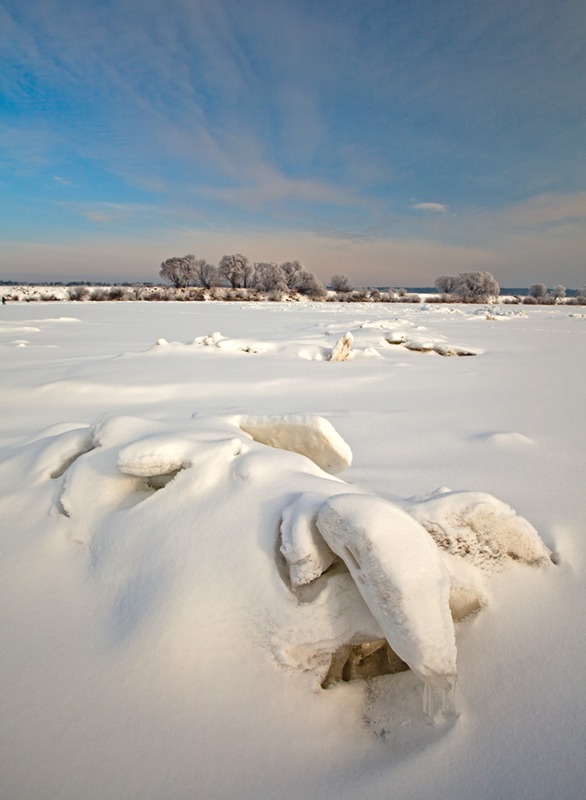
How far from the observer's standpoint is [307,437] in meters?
2.35

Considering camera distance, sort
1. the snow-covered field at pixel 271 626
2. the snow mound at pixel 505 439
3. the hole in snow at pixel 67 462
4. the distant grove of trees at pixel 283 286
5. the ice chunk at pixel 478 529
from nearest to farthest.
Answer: the snow-covered field at pixel 271 626 → the ice chunk at pixel 478 529 → the hole in snow at pixel 67 462 → the snow mound at pixel 505 439 → the distant grove of trees at pixel 283 286

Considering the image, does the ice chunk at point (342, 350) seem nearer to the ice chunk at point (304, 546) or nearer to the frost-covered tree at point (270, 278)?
the ice chunk at point (304, 546)

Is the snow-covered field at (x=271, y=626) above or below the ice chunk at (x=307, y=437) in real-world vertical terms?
below

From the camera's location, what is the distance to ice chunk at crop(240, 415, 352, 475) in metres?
2.31

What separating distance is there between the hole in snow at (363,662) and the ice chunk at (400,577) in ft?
0.65

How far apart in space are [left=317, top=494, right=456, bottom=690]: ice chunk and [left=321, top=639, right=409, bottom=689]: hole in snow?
0.20 m

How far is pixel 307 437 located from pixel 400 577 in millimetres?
1183

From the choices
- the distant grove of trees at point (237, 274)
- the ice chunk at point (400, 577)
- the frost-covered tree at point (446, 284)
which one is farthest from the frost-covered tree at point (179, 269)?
the ice chunk at point (400, 577)

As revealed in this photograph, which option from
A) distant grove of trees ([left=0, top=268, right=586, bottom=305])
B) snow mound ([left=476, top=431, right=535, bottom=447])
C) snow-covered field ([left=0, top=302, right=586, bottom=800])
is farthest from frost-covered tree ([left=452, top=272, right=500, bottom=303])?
snow-covered field ([left=0, top=302, right=586, bottom=800])

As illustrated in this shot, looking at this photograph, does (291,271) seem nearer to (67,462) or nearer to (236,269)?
(236,269)

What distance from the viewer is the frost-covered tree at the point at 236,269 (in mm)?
56812

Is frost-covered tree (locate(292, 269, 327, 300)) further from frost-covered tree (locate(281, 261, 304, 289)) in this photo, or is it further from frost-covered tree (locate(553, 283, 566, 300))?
frost-covered tree (locate(553, 283, 566, 300))

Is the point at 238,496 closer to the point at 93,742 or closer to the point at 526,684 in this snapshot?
the point at 93,742

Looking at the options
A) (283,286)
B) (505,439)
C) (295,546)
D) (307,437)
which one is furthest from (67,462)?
(283,286)
